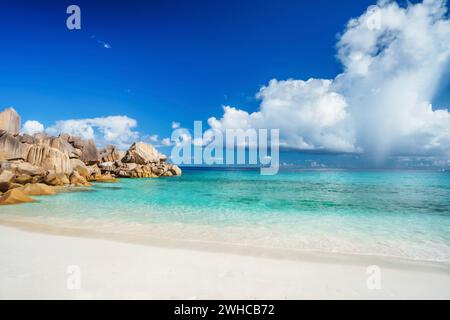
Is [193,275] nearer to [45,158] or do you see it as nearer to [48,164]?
[48,164]

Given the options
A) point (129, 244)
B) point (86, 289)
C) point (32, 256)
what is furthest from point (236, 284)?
point (32, 256)

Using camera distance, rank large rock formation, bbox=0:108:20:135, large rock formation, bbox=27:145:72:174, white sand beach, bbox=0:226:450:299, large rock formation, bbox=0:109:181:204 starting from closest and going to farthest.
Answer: white sand beach, bbox=0:226:450:299
large rock formation, bbox=0:109:181:204
large rock formation, bbox=27:145:72:174
large rock formation, bbox=0:108:20:135

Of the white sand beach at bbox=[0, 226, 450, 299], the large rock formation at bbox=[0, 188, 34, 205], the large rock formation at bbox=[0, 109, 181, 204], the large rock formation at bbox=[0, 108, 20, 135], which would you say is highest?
the large rock formation at bbox=[0, 108, 20, 135]

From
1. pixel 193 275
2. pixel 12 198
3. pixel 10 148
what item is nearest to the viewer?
pixel 193 275

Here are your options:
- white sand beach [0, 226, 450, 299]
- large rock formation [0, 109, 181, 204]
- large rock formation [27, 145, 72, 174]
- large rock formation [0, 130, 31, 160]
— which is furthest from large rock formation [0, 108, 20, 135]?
white sand beach [0, 226, 450, 299]

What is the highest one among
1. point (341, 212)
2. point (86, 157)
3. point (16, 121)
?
point (16, 121)

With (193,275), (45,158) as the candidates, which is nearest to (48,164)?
(45,158)

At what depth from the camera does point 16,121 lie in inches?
1251

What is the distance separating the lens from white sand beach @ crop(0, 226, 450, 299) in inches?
159

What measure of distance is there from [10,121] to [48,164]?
872 cm

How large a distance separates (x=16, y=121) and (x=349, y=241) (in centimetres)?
4084

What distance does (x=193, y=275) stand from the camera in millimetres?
4715

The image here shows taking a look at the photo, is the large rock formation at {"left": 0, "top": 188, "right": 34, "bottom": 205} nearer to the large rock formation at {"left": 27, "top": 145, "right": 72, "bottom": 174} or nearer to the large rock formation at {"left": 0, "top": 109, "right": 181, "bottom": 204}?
the large rock formation at {"left": 0, "top": 109, "right": 181, "bottom": 204}
